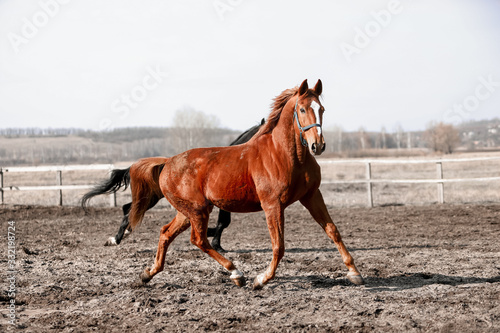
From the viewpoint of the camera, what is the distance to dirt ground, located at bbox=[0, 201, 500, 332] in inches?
137

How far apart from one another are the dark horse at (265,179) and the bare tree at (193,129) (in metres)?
62.4

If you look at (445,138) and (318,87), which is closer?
(318,87)

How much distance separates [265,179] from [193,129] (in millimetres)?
64918

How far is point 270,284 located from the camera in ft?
15.4

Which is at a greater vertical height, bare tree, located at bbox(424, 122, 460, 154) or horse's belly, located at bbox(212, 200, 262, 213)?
bare tree, located at bbox(424, 122, 460, 154)

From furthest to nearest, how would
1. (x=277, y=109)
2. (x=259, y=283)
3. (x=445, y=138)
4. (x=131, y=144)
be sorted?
(x=131, y=144) → (x=445, y=138) → (x=277, y=109) → (x=259, y=283)

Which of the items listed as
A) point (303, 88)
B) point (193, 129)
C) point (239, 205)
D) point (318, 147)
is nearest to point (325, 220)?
point (239, 205)

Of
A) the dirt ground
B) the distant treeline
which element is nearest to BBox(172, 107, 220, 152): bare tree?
the distant treeline

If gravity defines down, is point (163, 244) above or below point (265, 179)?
below

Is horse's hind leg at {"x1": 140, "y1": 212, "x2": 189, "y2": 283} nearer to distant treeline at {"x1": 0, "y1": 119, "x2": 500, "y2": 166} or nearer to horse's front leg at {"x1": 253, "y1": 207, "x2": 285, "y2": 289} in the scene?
horse's front leg at {"x1": 253, "y1": 207, "x2": 285, "y2": 289}

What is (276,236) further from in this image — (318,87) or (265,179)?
(318,87)

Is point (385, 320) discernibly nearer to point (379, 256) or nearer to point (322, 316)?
point (322, 316)

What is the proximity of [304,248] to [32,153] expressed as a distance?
196 feet

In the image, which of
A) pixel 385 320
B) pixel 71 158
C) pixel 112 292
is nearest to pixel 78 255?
pixel 112 292
